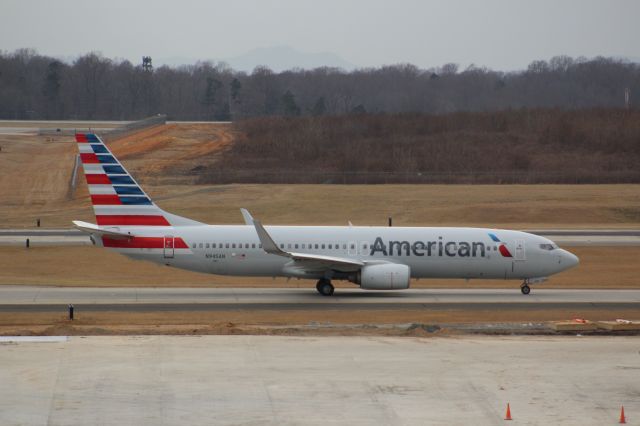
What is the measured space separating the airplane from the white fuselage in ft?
0.14

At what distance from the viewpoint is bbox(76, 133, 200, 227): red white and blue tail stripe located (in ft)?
137

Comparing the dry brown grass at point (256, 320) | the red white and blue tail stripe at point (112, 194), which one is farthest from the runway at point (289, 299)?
the red white and blue tail stripe at point (112, 194)

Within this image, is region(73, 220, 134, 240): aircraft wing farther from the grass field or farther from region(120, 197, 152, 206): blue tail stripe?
the grass field

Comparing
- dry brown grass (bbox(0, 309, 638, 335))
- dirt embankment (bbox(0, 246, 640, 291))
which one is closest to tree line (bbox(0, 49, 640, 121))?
dirt embankment (bbox(0, 246, 640, 291))

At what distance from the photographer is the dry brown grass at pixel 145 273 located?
46062mm

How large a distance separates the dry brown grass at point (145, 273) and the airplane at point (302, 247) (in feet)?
12.3

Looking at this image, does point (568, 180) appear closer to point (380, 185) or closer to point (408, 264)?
point (380, 185)

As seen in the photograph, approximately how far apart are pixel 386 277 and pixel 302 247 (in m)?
3.87

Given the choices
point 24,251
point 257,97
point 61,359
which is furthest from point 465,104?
point 61,359

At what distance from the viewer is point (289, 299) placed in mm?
40969

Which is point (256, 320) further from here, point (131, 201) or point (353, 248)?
point (131, 201)

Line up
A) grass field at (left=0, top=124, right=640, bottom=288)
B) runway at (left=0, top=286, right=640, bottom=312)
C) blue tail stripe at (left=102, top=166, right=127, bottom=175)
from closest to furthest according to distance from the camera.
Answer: runway at (left=0, top=286, right=640, bottom=312) < blue tail stripe at (left=102, top=166, right=127, bottom=175) < grass field at (left=0, top=124, right=640, bottom=288)

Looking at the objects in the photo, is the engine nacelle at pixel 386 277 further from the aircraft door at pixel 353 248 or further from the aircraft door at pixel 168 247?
the aircraft door at pixel 168 247

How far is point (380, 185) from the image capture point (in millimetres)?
89938
